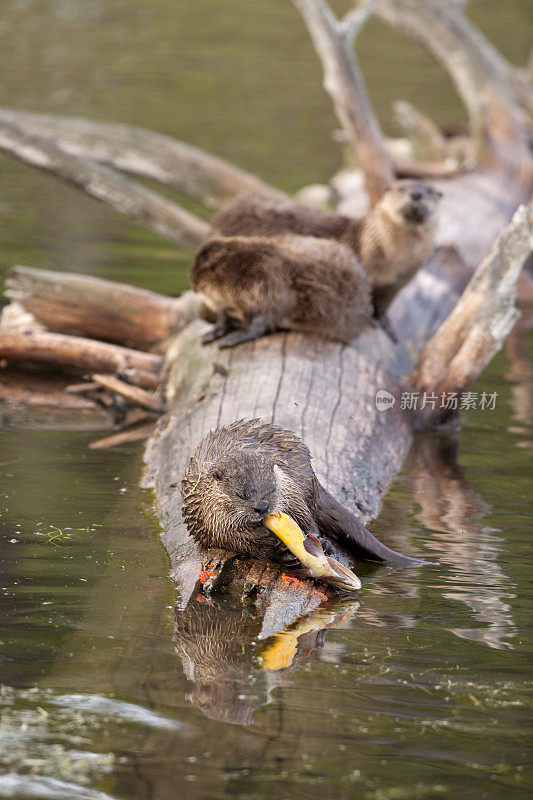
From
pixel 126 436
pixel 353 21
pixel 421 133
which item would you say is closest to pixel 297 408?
pixel 126 436

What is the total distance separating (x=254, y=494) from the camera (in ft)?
10.4

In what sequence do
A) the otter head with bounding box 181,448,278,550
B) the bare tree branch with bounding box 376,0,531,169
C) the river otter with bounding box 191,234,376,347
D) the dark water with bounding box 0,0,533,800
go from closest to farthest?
the dark water with bounding box 0,0,533,800 < the otter head with bounding box 181,448,278,550 < the river otter with bounding box 191,234,376,347 < the bare tree branch with bounding box 376,0,531,169

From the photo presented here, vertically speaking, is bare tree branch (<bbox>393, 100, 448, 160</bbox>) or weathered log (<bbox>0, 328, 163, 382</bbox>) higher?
bare tree branch (<bbox>393, 100, 448, 160</bbox>)

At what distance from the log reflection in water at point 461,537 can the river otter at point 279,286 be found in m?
0.75

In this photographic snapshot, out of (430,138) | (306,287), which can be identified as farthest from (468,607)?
(430,138)

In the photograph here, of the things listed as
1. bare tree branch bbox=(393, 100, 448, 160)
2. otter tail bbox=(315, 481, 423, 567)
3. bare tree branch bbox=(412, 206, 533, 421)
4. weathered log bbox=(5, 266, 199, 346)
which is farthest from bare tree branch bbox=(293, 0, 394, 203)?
otter tail bbox=(315, 481, 423, 567)

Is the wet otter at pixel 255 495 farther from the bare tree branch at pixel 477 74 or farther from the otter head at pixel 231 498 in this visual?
the bare tree branch at pixel 477 74

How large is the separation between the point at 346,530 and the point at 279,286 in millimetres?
1754

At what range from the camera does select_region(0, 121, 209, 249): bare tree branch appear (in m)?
7.23

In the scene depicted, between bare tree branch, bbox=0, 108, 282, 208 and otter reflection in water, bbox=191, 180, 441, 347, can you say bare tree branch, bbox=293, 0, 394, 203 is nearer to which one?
bare tree branch, bbox=0, 108, 282, 208

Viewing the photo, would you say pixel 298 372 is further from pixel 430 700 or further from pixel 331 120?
pixel 331 120

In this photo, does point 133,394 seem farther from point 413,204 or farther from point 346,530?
point 346,530

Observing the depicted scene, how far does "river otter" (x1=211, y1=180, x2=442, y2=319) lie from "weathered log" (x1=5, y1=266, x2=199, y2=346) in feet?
2.35

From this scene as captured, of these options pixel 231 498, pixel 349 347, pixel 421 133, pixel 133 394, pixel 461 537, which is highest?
pixel 421 133
